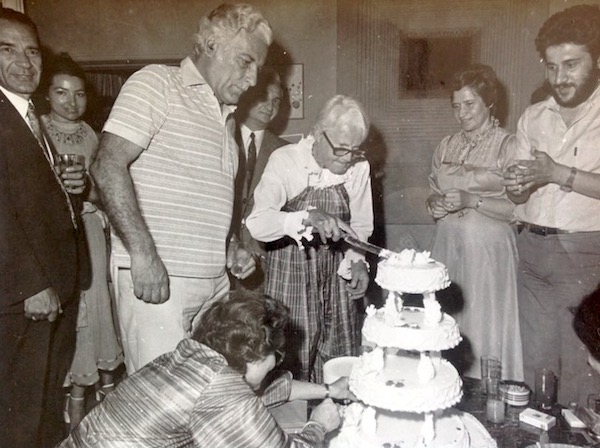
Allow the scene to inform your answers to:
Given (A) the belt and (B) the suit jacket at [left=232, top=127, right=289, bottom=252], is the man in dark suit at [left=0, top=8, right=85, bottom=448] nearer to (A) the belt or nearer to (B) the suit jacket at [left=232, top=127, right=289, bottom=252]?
(B) the suit jacket at [left=232, top=127, right=289, bottom=252]

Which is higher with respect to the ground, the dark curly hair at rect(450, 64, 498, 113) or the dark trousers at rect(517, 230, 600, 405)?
the dark curly hair at rect(450, 64, 498, 113)

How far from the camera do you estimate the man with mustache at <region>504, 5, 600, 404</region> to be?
273 centimetres

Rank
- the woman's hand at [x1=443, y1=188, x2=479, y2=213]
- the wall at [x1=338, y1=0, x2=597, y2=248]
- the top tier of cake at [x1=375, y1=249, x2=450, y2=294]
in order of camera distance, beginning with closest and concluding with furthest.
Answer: the top tier of cake at [x1=375, y1=249, x2=450, y2=294]
the woman's hand at [x1=443, y1=188, x2=479, y2=213]
the wall at [x1=338, y1=0, x2=597, y2=248]

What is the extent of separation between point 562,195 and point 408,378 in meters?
1.55

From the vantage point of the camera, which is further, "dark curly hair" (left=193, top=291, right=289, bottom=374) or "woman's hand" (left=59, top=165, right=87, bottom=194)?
"woman's hand" (left=59, top=165, right=87, bottom=194)

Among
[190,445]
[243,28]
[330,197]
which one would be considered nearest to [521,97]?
[330,197]

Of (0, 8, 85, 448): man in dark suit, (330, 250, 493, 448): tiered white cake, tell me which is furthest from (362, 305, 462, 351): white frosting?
(0, 8, 85, 448): man in dark suit

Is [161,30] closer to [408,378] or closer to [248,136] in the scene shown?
[248,136]

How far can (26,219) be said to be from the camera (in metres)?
2.33

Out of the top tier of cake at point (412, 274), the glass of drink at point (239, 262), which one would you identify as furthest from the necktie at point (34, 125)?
the top tier of cake at point (412, 274)

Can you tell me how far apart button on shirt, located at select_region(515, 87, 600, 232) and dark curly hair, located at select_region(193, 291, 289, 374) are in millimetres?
1701

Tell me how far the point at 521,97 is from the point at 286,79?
6.04ft

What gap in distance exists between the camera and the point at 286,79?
4.46 meters

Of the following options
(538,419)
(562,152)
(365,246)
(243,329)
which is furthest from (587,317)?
(243,329)
